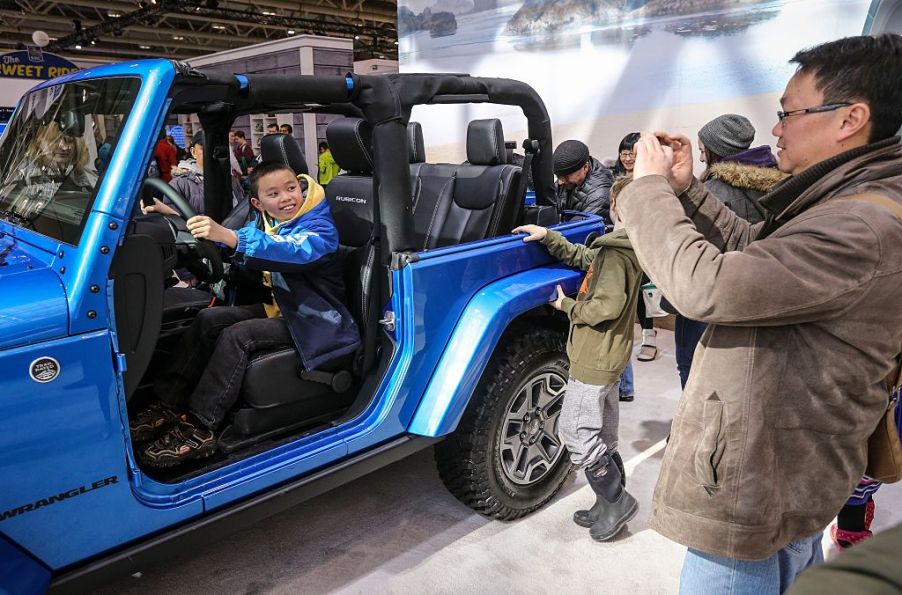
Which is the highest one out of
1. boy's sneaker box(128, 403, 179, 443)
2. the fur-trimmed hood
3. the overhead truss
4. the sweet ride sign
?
the overhead truss

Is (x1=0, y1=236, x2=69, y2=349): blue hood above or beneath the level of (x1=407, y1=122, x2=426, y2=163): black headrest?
beneath

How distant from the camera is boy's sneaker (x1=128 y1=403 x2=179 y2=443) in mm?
2121

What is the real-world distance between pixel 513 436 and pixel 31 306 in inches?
68.7

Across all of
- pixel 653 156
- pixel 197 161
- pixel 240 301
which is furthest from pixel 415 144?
pixel 197 161

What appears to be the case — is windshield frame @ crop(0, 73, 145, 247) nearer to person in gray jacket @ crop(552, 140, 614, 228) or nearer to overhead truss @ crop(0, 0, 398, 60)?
person in gray jacket @ crop(552, 140, 614, 228)

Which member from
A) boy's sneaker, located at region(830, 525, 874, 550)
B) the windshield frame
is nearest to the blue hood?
the windshield frame

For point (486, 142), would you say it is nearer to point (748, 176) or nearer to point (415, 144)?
point (415, 144)

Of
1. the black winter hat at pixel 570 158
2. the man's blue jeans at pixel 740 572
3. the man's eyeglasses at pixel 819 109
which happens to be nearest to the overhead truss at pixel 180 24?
the black winter hat at pixel 570 158

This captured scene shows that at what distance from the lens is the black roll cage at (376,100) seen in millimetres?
1925

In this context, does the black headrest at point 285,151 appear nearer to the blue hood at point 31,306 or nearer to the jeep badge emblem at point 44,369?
the blue hood at point 31,306

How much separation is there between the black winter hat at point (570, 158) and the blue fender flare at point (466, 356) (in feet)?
5.53

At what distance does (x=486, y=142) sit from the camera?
9.71 ft

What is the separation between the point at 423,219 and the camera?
10.5ft

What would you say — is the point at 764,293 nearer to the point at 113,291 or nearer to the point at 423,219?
the point at 113,291
